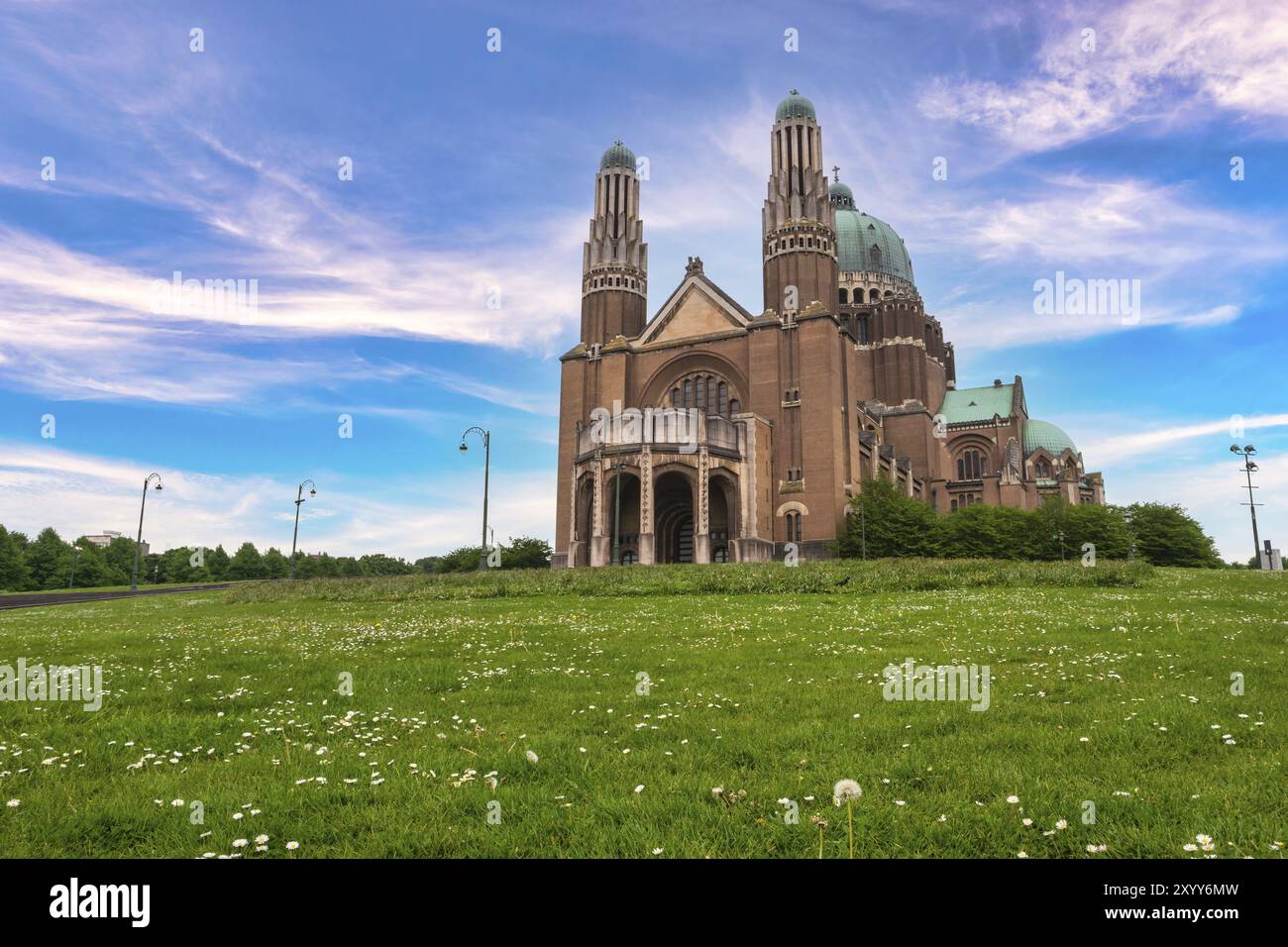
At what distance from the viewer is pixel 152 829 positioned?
511 cm

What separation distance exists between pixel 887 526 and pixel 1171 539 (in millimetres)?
27638

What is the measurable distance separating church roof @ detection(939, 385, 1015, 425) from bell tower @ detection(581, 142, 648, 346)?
43.0m

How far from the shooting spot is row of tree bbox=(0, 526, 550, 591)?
6956cm

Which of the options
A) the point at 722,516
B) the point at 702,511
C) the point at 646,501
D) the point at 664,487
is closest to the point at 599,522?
the point at 646,501

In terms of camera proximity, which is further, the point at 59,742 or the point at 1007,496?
the point at 1007,496

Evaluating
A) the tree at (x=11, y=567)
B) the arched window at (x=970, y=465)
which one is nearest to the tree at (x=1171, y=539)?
the arched window at (x=970, y=465)

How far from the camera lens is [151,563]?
110 meters

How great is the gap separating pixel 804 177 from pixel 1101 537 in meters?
39.1

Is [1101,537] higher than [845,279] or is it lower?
lower

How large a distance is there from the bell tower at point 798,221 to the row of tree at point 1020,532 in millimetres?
17556

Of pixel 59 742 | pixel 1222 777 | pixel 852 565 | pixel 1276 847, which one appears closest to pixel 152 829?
pixel 59 742

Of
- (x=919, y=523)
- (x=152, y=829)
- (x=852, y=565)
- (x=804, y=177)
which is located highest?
(x=804, y=177)

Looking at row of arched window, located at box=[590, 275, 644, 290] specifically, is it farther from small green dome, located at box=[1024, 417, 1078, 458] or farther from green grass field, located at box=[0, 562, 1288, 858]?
green grass field, located at box=[0, 562, 1288, 858]
